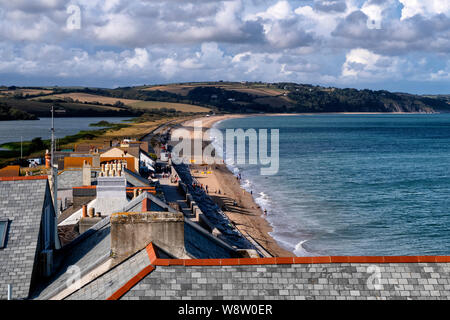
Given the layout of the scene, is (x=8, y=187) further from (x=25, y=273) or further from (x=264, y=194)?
(x=264, y=194)

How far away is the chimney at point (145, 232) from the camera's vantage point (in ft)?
29.6

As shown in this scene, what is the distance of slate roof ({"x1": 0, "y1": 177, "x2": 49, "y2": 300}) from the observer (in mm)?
9414

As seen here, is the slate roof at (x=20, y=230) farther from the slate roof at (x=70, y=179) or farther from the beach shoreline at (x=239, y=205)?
the beach shoreline at (x=239, y=205)

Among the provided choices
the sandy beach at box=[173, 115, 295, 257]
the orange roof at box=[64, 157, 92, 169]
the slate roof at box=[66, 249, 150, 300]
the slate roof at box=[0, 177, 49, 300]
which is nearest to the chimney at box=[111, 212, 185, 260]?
the slate roof at box=[66, 249, 150, 300]

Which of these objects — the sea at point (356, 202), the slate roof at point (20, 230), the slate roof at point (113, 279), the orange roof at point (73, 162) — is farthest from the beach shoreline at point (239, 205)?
the slate roof at point (113, 279)

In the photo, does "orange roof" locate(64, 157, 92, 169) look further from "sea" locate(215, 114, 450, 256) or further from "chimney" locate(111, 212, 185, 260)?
"chimney" locate(111, 212, 185, 260)

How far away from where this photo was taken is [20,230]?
9.98 metres

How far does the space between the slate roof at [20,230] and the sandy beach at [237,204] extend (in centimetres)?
2396

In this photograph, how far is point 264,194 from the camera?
57812 millimetres

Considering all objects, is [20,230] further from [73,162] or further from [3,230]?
[73,162]

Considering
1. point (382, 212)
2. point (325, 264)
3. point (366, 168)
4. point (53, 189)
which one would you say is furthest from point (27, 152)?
point (325, 264)

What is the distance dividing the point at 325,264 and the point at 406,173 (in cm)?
7243

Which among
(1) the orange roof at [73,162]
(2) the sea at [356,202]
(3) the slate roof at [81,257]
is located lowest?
(2) the sea at [356,202]
